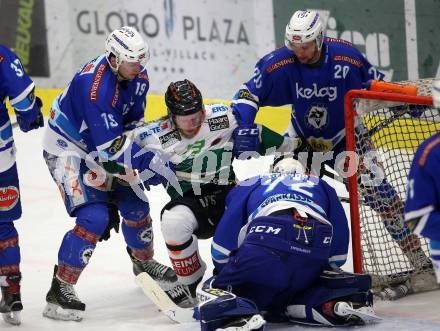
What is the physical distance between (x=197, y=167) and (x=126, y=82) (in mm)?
472

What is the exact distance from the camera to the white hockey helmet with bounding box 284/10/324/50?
501cm

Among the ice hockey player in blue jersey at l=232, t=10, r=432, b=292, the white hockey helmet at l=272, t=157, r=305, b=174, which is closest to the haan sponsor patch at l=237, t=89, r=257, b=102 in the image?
the ice hockey player in blue jersey at l=232, t=10, r=432, b=292

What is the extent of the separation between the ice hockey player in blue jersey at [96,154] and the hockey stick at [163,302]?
27cm

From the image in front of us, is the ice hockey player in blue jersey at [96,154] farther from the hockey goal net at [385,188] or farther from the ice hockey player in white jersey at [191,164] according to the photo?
the hockey goal net at [385,188]

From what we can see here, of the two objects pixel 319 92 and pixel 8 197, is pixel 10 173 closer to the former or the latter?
pixel 8 197

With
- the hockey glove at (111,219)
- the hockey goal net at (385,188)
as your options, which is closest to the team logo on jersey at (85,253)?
the hockey glove at (111,219)

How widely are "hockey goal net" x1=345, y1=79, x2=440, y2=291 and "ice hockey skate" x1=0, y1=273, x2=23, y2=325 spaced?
4.58 feet

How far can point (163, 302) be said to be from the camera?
4.70 metres

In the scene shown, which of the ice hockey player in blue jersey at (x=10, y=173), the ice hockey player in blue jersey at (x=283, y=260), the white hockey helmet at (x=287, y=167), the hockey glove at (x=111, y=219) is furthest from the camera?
the hockey glove at (x=111, y=219)

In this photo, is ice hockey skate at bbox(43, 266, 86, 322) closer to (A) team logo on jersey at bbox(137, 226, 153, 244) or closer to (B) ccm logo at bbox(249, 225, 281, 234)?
(A) team logo on jersey at bbox(137, 226, 153, 244)

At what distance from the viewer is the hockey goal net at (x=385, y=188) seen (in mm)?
4781

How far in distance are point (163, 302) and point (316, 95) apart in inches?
47.1

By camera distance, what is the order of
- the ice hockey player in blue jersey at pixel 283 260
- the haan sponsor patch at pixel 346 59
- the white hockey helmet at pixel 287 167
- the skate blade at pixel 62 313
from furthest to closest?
the haan sponsor patch at pixel 346 59 → the skate blade at pixel 62 313 → the white hockey helmet at pixel 287 167 → the ice hockey player in blue jersey at pixel 283 260

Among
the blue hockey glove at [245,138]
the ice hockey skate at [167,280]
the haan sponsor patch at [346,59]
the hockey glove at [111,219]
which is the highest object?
the haan sponsor patch at [346,59]
